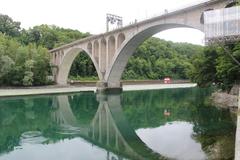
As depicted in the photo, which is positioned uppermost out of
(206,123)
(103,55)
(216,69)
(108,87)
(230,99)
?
(103,55)

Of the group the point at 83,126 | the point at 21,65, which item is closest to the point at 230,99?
the point at 83,126

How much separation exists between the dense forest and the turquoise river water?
7.24 meters

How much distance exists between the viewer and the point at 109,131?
64.6ft

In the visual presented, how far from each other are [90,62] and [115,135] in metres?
56.1

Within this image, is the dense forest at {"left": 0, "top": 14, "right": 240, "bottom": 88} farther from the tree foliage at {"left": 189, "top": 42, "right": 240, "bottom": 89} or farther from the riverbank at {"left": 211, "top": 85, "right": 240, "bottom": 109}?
the riverbank at {"left": 211, "top": 85, "right": 240, "bottom": 109}

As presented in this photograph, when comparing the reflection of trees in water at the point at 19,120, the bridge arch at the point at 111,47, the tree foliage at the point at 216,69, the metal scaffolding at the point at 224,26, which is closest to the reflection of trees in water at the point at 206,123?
the tree foliage at the point at 216,69

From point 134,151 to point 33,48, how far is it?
43.9 m

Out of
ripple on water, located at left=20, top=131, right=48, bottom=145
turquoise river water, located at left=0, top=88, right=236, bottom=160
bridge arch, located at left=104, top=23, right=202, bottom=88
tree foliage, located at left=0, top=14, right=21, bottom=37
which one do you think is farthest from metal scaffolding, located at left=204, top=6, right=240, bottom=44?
tree foliage, located at left=0, top=14, right=21, bottom=37

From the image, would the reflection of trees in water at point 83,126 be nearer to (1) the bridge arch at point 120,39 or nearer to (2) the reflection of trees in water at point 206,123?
(2) the reflection of trees in water at point 206,123

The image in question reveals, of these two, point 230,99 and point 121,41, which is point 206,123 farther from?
point 121,41

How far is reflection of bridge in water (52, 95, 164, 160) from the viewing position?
1448 centimetres

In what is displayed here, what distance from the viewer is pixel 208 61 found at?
34125mm

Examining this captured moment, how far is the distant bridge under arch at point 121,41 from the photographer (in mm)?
26858

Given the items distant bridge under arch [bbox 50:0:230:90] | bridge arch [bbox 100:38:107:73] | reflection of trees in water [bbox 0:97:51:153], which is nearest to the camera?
reflection of trees in water [bbox 0:97:51:153]
